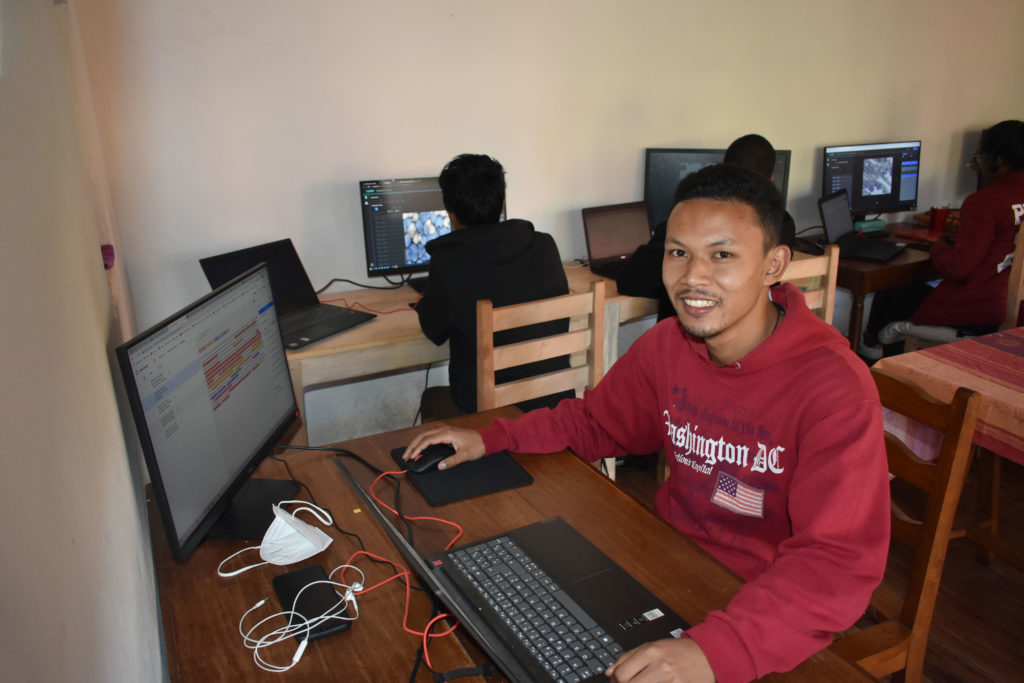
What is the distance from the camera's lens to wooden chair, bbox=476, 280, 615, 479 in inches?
66.5

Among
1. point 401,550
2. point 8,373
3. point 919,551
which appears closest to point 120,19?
point 401,550

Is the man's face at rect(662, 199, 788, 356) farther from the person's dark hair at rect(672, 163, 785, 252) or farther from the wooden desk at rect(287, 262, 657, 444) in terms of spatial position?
the wooden desk at rect(287, 262, 657, 444)

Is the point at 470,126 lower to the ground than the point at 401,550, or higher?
higher

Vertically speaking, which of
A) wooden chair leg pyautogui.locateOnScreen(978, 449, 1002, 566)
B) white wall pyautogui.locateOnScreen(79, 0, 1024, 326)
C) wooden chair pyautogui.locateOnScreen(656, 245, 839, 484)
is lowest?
wooden chair leg pyautogui.locateOnScreen(978, 449, 1002, 566)

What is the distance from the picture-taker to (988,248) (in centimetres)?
300

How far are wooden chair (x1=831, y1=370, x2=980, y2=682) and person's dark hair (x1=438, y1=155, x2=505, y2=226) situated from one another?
3.90ft

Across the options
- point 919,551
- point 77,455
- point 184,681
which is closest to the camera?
point 77,455

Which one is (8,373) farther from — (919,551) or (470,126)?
(470,126)

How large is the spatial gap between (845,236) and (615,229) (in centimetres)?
136

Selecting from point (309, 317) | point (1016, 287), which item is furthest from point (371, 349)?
point (1016, 287)

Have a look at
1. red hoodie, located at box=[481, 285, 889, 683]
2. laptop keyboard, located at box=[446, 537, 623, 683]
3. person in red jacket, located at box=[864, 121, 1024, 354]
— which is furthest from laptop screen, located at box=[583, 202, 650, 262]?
laptop keyboard, located at box=[446, 537, 623, 683]

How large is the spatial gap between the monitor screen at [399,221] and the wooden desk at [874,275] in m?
1.87

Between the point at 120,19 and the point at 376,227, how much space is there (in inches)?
39.3

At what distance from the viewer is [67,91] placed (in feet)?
4.34
